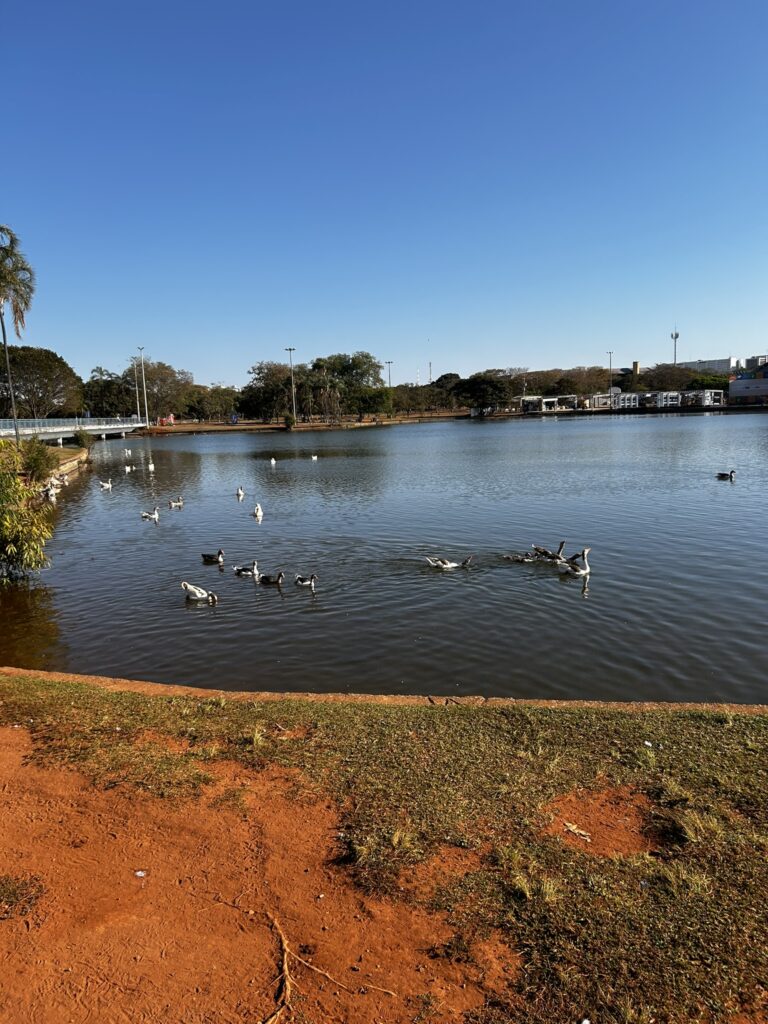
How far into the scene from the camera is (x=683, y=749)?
636 cm

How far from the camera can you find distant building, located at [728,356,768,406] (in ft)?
464

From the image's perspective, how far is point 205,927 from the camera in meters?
4.21

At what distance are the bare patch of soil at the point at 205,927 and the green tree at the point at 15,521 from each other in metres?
9.31

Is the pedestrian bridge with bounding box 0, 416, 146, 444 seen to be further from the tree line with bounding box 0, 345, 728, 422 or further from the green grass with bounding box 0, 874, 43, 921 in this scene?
the green grass with bounding box 0, 874, 43, 921

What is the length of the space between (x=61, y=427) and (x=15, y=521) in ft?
190

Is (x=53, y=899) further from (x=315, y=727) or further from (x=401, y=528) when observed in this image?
(x=401, y=528)

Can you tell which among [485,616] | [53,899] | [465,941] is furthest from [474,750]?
[485,616]

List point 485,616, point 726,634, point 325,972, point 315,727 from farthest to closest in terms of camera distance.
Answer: point 485,616 → point 726,634 → point 315,727 → point 325,972

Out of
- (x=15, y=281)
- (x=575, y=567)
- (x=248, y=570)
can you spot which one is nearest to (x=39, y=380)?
(x=15, y=281)

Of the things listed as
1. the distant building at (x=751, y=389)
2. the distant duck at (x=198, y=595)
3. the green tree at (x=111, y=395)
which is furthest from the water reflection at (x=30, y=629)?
the distant building at (x=751, y=389)

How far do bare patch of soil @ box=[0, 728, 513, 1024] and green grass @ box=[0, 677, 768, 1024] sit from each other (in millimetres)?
196

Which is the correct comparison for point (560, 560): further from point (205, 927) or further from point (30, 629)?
point (205, 927)

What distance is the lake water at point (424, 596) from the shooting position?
10180 millimetres

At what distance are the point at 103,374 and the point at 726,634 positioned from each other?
13650cm
